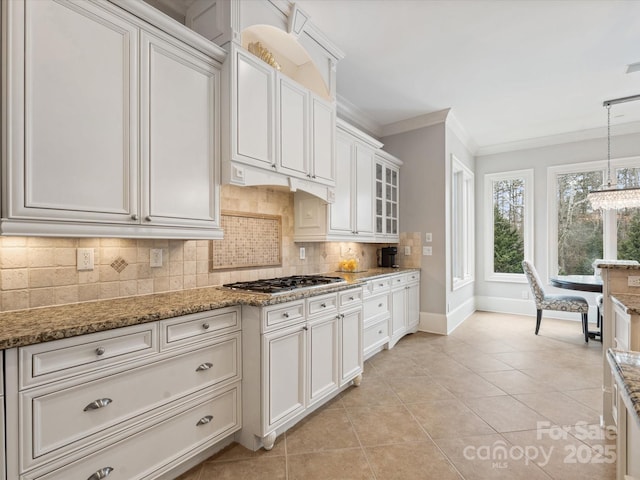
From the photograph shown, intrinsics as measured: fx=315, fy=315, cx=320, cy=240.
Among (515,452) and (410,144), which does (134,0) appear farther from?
(410,144)

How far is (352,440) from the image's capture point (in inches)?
79.7

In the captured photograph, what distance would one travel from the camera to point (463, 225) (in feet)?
17.6

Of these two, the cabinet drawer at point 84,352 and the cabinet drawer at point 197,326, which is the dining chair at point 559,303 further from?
the cabinet drawer at point 84,352

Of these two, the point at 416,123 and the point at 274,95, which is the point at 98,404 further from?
the point at 416,123

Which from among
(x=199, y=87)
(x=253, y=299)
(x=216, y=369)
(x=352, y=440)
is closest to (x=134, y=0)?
(x=199, y=87)

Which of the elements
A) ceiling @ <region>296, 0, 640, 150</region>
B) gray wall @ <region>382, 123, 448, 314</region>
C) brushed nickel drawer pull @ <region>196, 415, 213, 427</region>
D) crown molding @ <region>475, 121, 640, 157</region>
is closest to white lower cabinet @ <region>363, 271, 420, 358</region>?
gray wall @ <region>382, 123, 448, 314</region>

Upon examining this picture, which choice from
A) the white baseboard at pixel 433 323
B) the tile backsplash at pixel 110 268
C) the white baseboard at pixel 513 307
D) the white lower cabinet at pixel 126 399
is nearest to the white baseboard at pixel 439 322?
the white baseboard at pixel 433 323

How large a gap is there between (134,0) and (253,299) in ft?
A: 5.51

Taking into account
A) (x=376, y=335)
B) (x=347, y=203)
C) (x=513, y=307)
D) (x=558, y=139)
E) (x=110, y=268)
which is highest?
(x=558, y=139)

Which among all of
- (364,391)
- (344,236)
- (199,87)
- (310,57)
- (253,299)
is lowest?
(364,391)

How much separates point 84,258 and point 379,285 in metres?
2.63

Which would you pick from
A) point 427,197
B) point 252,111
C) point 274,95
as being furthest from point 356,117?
point 252,111

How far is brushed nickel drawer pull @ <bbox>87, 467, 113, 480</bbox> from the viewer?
1.34 m

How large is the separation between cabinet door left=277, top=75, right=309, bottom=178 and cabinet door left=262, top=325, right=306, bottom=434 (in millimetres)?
1235
